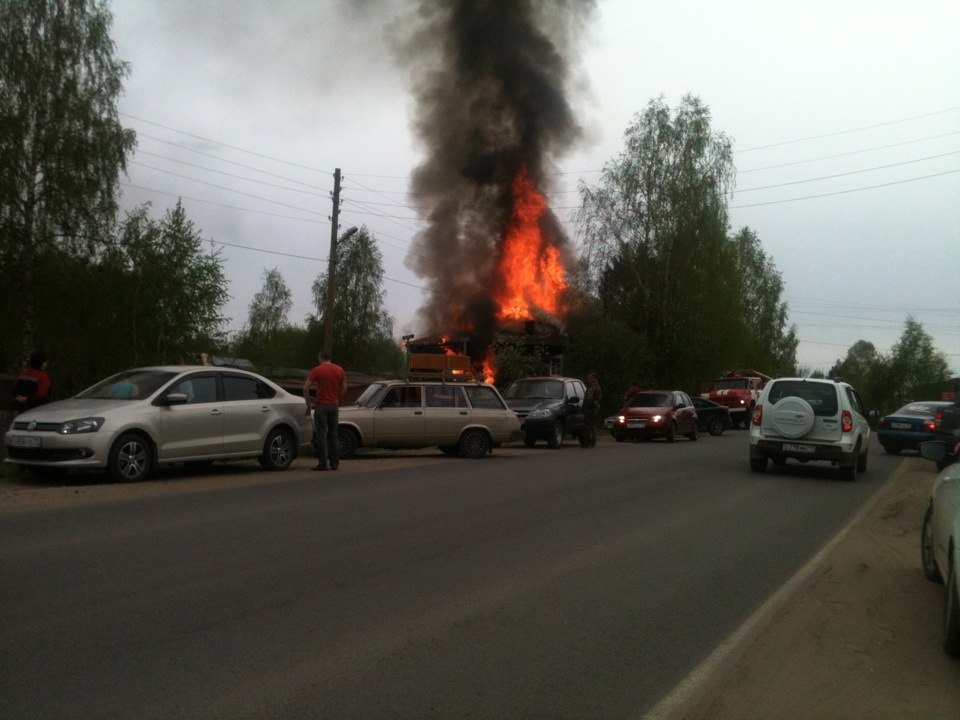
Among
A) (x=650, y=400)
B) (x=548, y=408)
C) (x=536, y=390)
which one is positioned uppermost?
(x=536, y=390)

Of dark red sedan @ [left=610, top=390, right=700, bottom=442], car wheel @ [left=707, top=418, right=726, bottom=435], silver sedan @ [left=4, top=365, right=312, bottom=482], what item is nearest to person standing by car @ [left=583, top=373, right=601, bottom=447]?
dark red sedan @ [left=610, top=390, right=700, bottom=442]

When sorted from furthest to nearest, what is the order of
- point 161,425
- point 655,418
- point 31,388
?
point 655,418 < point 31,388 < point 161,425

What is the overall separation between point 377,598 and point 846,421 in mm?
11817

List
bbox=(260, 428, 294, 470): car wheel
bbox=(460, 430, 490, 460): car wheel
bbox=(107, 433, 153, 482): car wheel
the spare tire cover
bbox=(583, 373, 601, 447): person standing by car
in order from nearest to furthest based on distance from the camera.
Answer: bbox=(107, 433, 153, 482): car wheel, bbox=(260, 428, 294, 470): car wheel, the spare tire cover, bbox=(460, 430, 490, 460): car wheel, bbox=(583, 373, 601, 447): person standing by car

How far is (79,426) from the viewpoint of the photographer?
479 inches

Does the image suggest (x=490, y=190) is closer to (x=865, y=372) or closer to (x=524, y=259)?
(x=524, y=259)

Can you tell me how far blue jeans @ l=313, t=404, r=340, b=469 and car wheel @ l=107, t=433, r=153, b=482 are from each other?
10.1ft

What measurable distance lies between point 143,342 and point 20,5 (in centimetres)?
1251

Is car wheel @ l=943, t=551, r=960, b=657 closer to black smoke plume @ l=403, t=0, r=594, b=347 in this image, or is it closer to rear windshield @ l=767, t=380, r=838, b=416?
rear windshield @ l=767, t=380, r=838, b=416

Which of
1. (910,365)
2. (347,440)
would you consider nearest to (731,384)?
(347,440)

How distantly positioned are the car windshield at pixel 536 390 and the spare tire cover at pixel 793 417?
8.38 meters

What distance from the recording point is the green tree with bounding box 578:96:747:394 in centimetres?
4553

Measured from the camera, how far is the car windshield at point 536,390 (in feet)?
78.5

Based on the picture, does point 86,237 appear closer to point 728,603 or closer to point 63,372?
point 63,372
